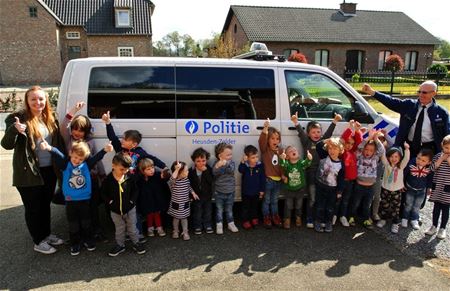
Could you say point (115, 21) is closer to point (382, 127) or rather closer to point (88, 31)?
point (88, 31)

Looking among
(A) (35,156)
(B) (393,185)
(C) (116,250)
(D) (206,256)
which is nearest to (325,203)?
(B) (393,185)

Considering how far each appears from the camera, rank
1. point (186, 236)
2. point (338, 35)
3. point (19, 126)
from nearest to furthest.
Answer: point (19, 126), point (186, 236), point (338, 35)

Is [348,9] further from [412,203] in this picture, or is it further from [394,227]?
[394,227]

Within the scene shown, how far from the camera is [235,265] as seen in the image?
12.1ft

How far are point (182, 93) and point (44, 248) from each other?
229cm

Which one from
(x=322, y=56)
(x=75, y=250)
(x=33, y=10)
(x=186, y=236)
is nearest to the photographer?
(x=75, y=250)

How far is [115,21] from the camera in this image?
99.4 ft

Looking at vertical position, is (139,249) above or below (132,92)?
below

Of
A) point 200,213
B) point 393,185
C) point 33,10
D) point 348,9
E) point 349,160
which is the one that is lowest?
point 200,213

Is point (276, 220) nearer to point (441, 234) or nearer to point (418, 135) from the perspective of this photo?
point (441, 234)

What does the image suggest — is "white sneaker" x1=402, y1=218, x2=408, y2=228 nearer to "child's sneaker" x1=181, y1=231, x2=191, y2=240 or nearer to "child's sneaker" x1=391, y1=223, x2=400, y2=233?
"child's sneaker" x1=391, y1=223, x2=400, y2=233

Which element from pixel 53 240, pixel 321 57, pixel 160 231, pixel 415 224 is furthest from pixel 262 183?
pixel 321 57

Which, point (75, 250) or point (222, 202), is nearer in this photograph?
point (75, 250)

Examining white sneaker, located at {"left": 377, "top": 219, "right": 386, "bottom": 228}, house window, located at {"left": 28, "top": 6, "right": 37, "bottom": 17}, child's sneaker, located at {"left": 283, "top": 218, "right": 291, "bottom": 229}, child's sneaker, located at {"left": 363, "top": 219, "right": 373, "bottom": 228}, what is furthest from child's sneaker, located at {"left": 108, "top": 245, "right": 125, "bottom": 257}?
house window, located at {"left": 28, "top": 6, "right": 37, "bottom": 17}
